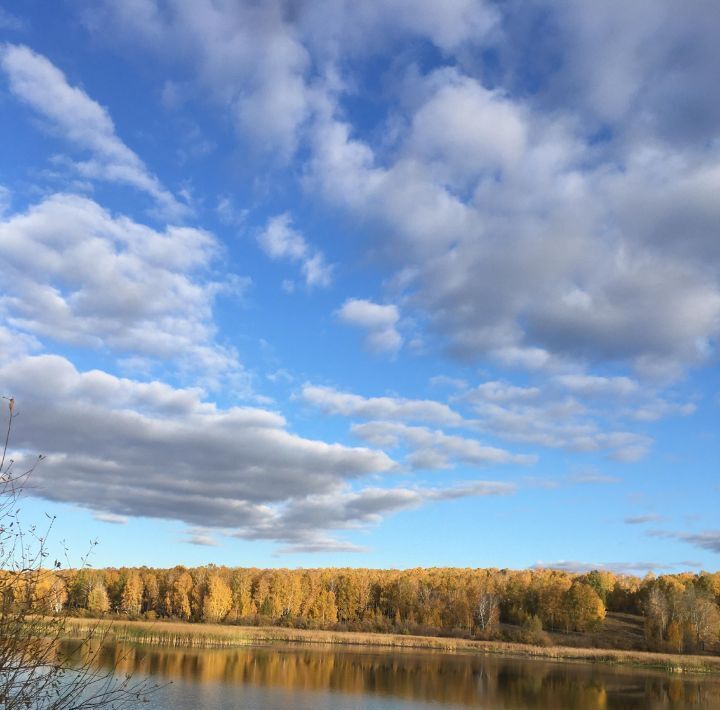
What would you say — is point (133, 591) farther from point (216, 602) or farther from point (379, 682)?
point (379, 682)

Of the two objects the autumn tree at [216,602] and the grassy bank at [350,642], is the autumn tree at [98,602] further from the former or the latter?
the autumn tree at [216,602]

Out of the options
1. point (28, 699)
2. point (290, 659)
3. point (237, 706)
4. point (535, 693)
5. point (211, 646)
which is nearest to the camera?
point (28, 699)

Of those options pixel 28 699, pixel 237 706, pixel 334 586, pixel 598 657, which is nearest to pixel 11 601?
pixel 28 699

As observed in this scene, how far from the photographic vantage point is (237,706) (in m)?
36.7

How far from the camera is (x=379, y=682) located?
52156 mm

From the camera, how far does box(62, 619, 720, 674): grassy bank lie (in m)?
72.2

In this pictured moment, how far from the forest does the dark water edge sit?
122 ft

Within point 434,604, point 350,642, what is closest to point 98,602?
point 350,642

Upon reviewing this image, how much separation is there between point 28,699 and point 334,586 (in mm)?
146481

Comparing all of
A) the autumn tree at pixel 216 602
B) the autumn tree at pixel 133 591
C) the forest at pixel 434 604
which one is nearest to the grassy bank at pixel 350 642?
the forest at pixel 434 604

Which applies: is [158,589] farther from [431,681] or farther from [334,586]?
[431,681]

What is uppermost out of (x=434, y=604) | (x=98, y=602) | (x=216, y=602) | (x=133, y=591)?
(x=98, y=602)

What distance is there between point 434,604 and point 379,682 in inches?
3310

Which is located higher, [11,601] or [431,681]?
[11,601]
